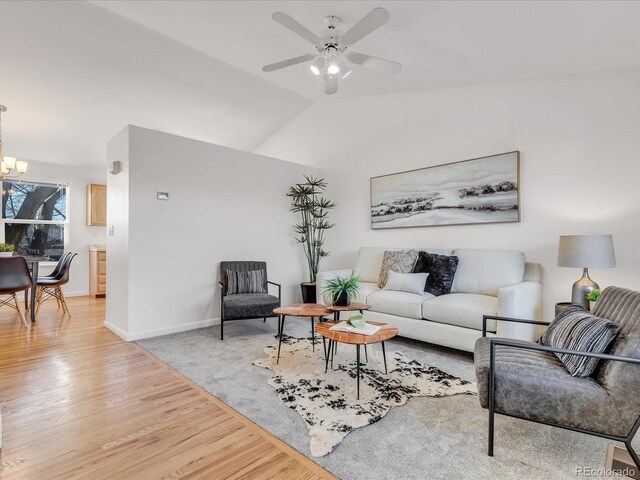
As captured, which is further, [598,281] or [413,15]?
[598,281]

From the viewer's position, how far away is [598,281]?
313 cm

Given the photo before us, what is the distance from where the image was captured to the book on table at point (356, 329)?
2.46 metres

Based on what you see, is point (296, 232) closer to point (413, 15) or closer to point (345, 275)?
point (345, 275)

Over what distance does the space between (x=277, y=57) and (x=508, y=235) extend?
3364mm

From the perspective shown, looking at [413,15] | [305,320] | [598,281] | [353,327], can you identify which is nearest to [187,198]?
[305,320]

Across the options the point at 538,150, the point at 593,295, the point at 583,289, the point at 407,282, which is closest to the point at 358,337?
the point at 407,282

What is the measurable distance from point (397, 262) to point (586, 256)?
5.98 feet

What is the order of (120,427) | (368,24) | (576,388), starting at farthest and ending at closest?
(368,24) < (120,427) < (576,388)

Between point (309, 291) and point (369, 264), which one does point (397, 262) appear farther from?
point (309, 291)

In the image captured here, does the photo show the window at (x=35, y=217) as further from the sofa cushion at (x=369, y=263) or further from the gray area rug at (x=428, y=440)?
the sofa cushion at (x=369, y=263)

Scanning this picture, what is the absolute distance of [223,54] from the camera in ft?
12.8

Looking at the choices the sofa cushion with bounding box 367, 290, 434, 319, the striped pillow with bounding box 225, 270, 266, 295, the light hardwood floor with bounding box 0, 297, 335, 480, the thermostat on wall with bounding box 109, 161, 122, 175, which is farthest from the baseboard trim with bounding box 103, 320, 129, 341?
the sofa cushion with bounding box 367, 290, 434, 319

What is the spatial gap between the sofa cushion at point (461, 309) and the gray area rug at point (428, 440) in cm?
46

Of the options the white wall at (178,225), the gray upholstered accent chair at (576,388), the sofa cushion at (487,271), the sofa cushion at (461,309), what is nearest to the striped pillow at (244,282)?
the white wall at (178,225)
